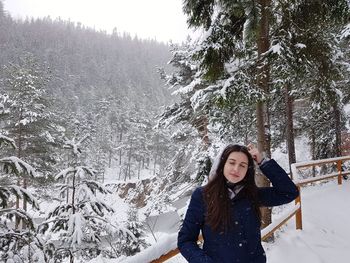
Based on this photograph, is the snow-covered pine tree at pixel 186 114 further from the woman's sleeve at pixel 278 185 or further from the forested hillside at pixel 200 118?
the woman's sleeve at pixel 278 185

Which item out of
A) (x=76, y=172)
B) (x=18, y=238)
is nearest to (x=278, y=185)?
(x=76, y=172)

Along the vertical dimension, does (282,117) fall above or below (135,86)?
below

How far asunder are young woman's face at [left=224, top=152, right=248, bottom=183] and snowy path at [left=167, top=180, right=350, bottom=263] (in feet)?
11.5

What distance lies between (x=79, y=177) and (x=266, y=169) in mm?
4602

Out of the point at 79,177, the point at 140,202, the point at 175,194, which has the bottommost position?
the point at 140,202

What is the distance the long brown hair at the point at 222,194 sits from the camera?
96.0 inches

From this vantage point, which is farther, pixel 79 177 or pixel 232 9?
pixel 232 9

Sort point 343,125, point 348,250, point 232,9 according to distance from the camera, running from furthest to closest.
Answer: point 343,125 → point 232,9 → point 348,250

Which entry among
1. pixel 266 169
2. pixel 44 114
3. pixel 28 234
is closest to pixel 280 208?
pixel 28 234

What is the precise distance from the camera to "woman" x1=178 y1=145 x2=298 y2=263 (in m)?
2.44

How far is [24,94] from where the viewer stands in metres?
21.8

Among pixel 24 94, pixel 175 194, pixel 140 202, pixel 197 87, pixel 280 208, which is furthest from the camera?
pixel 140 202

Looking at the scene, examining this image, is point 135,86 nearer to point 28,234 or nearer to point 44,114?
point 44,114

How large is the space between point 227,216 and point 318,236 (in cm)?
556
